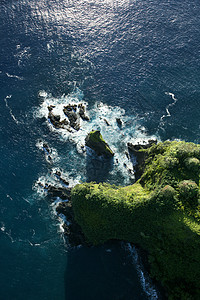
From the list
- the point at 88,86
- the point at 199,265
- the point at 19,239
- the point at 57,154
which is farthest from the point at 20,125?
the point at 199,265

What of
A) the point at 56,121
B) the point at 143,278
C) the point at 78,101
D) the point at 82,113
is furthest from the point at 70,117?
the point at 143,278

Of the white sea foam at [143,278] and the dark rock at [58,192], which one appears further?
the dark rock at [58,192]

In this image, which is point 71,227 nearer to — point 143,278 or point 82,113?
point 143,278

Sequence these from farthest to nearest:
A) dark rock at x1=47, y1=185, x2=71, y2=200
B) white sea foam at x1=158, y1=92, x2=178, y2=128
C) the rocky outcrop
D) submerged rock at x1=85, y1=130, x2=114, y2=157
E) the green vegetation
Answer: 1. white sea foam at x1=158, y1=92, x2=178, y2=128
2. the rocky outcrop
3. submerged rock at x1=85, y1=130, x2=114, y2=157
4. dark rock at x1=47, y1=185, x2=71, y2=200
5. the green vegetation

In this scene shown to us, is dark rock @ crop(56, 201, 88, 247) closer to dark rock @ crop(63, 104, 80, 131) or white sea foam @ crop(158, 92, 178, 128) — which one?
dark rock @ crop(63, 104, 80, 131)

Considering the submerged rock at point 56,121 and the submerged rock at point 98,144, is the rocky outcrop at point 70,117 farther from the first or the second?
the submerged rock at point 98,144

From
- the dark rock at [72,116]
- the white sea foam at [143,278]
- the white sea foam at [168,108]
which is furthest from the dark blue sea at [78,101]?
the dark rock at [72,116]

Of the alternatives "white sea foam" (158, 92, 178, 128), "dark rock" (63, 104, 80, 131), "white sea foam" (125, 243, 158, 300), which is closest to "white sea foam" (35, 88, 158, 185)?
"dark rock" (63, 104, 80, 131)
